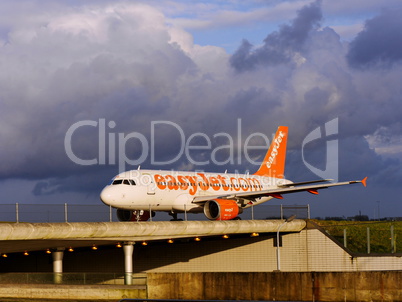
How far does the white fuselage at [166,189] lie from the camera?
158 feet

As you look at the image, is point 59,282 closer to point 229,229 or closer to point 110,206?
point 110,206

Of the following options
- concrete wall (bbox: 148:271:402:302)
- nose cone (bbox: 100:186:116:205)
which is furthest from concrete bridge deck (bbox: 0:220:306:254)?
concrete wall (bbox: 148:271:402:302)

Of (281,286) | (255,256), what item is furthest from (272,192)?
(281,286)

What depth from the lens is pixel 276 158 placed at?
223ft

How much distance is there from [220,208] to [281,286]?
1379 cm

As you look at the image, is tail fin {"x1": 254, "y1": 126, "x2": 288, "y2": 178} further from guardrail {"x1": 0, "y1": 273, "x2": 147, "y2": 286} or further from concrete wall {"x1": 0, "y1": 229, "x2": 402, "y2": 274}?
guardrail {"x1": 0, "y1": 273, "x2": 147, "y2": 286}

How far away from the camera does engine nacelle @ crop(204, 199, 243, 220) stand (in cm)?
5156

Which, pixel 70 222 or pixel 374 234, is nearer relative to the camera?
pixel 70 222

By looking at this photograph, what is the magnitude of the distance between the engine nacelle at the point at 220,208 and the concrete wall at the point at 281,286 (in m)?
11.7

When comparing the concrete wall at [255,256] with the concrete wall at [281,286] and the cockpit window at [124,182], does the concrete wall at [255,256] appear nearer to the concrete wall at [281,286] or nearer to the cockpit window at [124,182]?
the cockpit window at [124,182]

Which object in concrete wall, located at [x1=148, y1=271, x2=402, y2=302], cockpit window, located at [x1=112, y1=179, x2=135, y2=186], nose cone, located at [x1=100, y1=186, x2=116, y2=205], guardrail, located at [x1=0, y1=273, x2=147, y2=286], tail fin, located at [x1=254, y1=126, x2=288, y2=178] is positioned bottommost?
concrete wall, located at [x1=148, y1=271, x2=402, y2=302]

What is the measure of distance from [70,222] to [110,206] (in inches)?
311

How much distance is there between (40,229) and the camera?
37.1 meters

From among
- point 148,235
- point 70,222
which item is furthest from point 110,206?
point 70,222
